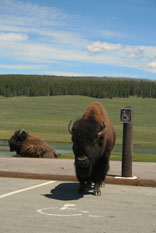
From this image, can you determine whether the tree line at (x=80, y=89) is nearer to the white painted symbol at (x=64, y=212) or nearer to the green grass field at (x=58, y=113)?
the green grass field at (x=58, y=113)

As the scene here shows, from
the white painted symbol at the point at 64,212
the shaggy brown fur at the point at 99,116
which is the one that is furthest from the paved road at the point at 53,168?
the white painted symbol at the point at 64,212

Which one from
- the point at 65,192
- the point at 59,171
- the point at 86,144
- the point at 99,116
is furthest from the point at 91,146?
the point at 59,171

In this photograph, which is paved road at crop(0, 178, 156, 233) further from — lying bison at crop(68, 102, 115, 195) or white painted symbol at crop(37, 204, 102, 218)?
lying bison at crop(68, 102, 115, 195)

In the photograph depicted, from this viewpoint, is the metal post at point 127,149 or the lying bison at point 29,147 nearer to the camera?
the metal post at point 127,149

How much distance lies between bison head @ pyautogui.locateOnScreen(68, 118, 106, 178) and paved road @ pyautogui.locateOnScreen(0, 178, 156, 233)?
0.73 metres

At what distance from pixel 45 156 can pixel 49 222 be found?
12013mm

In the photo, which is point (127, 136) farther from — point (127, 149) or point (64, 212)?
point (64, 212)

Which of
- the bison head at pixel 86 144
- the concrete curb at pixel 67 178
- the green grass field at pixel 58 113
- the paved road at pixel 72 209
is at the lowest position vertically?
the paved road at pixel 72 209

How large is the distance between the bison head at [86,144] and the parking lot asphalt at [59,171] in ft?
7.02

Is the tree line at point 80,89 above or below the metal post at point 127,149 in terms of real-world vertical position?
above

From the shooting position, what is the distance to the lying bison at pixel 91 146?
387 inches

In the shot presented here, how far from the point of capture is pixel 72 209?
8.63m

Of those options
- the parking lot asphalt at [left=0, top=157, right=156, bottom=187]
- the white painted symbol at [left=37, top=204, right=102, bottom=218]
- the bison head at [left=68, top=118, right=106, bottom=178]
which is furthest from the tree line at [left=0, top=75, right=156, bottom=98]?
the white painted symbol at [left=37, top=204, right=102, bottom=218]

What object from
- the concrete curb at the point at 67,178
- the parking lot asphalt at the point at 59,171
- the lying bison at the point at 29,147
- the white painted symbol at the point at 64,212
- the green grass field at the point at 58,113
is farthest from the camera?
the green grass field at the point at 58,113
